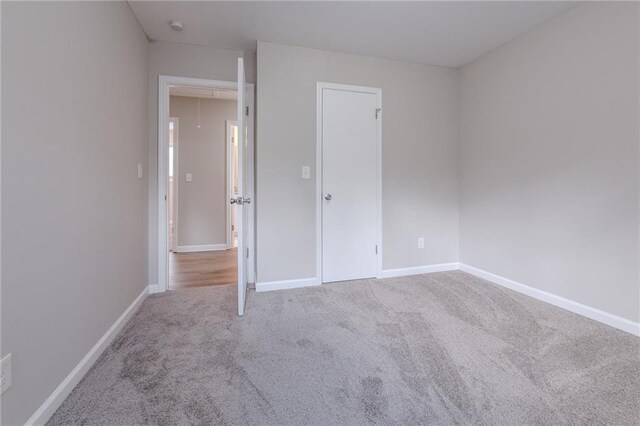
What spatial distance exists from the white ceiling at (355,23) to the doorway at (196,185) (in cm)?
45

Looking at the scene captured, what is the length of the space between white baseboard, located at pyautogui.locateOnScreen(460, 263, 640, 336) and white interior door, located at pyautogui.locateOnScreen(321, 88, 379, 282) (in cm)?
122

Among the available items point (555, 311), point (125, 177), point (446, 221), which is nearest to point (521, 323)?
point (555, 311)

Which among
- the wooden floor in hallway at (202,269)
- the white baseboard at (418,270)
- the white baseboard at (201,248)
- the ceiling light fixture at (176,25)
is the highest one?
the ceiling light fixture at (176,25)

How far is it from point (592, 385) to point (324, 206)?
84.9 inches

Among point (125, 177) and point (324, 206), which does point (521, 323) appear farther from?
point (125, 177)

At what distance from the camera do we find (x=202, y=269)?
352 cm

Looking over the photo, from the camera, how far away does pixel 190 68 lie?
271 cm

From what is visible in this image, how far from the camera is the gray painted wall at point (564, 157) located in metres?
1.91

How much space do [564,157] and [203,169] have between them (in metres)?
4.58

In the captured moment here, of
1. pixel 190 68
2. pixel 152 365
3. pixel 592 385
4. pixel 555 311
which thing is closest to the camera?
pixel 592 385

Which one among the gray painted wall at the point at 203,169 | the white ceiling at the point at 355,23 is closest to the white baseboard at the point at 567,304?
the white ceiling at the point at 355,23

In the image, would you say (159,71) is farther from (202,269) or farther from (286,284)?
(286,284)

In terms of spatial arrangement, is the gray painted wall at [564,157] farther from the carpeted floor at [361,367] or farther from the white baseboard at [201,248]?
the white baseboard at [201,248]

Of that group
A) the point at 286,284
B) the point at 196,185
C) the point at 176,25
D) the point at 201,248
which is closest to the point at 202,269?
the point at 201,248
